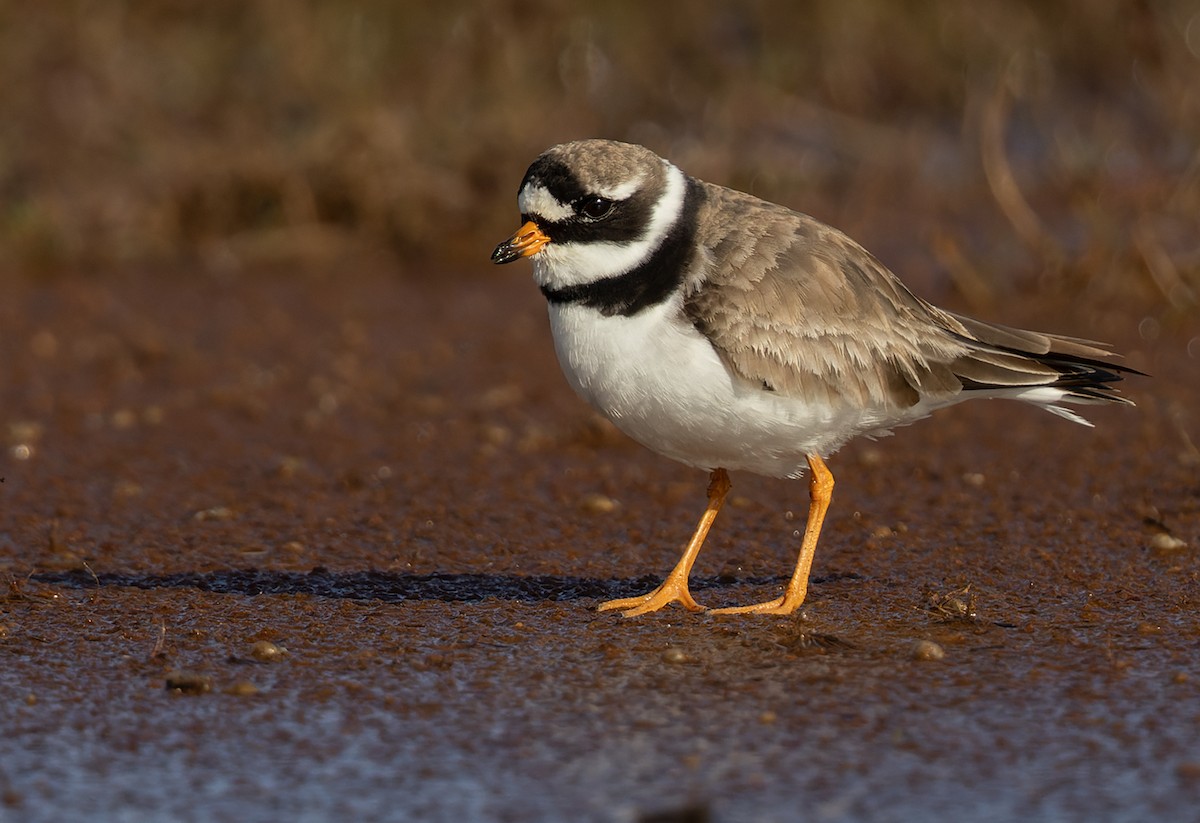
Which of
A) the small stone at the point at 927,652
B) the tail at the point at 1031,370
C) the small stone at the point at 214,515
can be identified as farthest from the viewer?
the small stone at the point at 214,515

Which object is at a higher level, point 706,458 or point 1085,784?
point 706,458

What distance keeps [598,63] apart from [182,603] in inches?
305

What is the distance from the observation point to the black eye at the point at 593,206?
5.16 meters

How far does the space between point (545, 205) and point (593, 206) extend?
15 centimetres

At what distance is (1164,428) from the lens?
745 cm

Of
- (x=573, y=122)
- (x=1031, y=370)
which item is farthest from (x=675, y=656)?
(x=573, y=122)

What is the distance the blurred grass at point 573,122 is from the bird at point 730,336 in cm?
337

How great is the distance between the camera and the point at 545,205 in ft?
17.0

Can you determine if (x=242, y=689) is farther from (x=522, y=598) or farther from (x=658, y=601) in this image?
(x=658, y=601)

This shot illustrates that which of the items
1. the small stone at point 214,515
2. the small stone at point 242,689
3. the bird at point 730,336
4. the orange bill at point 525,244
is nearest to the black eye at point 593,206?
the bird at point 730,336

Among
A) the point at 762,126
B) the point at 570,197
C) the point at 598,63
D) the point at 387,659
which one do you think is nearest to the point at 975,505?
the point at 570,197

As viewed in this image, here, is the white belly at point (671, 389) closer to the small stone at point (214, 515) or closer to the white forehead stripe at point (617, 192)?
the white forehead stripe at point (617, 192)

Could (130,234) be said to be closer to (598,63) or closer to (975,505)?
(598,63)

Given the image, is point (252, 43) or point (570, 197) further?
Answer: point (252, 43)
